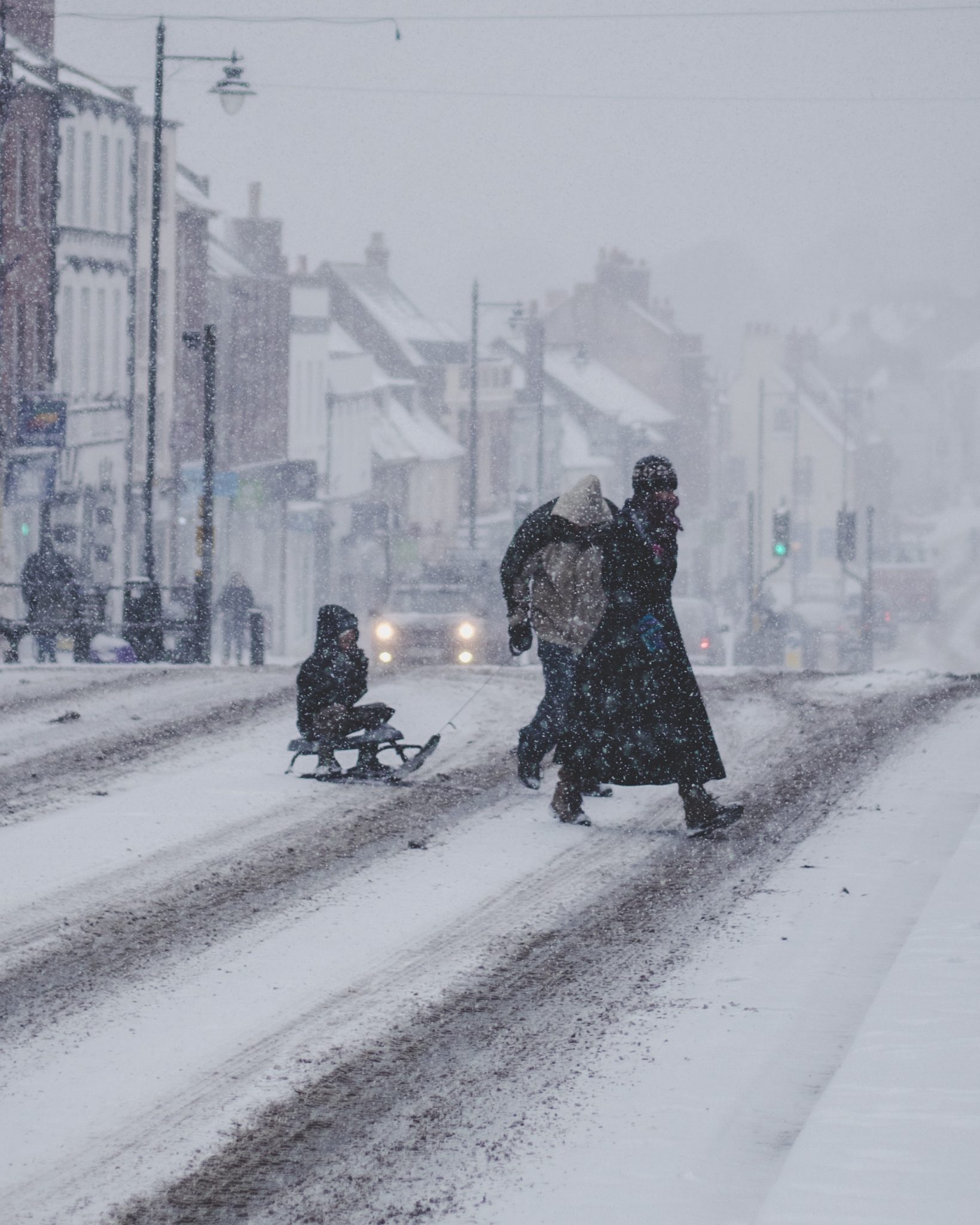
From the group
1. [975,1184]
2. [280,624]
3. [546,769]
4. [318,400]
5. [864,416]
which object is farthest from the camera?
[864,416]

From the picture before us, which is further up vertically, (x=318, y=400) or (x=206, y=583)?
(x=318, y=400)

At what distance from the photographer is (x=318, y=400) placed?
192ft

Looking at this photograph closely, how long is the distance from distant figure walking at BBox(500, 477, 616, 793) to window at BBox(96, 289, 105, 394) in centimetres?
3437

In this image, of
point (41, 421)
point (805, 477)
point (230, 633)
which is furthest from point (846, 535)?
point (805, 477)

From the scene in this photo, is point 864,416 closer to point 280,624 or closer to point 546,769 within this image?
point 280,624

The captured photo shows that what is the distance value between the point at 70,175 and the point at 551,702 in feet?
110

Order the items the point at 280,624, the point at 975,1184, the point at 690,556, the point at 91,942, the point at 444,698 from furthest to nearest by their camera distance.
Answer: the point at 690,556 → the point at 280,624 → the point at 444,698 → the point at 91,942 → the point at 975,1184

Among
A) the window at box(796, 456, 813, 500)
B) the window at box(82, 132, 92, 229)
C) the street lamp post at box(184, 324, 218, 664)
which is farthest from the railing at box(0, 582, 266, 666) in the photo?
the window at box(796, 456, 813, 500)

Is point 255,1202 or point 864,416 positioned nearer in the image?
point 255,1202

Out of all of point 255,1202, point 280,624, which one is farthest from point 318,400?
point 255,1202

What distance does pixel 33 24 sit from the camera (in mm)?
41312

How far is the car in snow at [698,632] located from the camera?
126 feet

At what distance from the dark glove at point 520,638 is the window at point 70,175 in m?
33.4

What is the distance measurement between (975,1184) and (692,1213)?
25.4 inches
